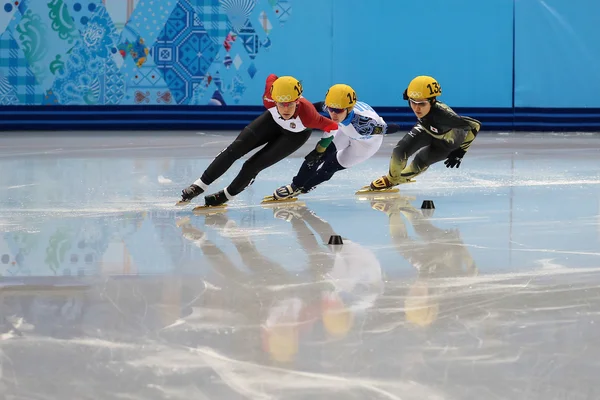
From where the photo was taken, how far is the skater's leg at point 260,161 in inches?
249

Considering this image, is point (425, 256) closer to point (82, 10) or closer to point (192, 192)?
point (192, 192)

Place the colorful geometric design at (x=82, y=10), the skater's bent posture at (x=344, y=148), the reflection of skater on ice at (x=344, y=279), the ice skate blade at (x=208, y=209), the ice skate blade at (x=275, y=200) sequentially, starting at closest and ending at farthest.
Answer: the reflection of skater on ice at (x=344, y=279) < the ice skate blade at (x=208, y=209) < the ice skate blade at (x=275, y=200) < the skater's bent posture at (x=344, y=148) < the colorful geometric design at (x=82, y=10)

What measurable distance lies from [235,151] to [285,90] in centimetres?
61

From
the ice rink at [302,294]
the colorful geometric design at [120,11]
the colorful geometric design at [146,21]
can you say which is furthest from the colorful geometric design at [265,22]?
the ice rink at [302,294]

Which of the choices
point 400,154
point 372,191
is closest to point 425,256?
point 372,191

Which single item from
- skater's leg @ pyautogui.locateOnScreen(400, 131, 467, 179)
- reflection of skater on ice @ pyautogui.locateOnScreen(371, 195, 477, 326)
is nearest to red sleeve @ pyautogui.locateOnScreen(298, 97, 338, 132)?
reflection of skater on ice @ pyautogui.locateOnScreen(371, 195, 477, 326)

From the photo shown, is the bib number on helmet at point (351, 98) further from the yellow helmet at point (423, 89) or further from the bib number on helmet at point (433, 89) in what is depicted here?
the bib number on helmet at point (433, 89)

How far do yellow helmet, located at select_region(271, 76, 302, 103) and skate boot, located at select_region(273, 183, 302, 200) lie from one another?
2.85ft

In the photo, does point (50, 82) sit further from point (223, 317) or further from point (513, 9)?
point (223, 317)

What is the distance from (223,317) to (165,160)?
19.6 feet

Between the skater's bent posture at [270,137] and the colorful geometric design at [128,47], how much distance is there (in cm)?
636

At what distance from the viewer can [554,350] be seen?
3055 mm

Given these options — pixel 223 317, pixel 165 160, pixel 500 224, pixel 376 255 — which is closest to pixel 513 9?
pixel 165 160

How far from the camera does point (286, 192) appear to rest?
6.74m
